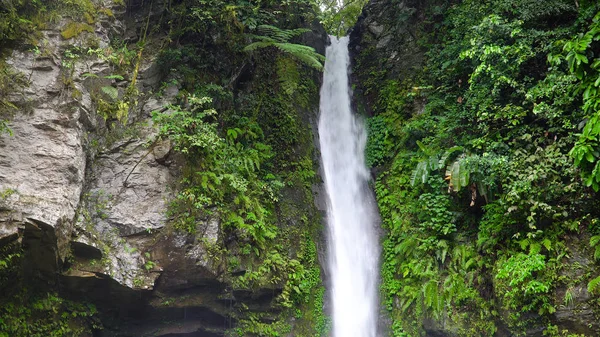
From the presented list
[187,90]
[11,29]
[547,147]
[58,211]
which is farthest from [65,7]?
[547,147]

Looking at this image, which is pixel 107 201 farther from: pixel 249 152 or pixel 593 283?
pixel 593 283

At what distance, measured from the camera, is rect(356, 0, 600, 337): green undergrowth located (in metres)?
6.93

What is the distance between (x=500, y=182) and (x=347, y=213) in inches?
170

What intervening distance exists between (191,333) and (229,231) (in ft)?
6.93

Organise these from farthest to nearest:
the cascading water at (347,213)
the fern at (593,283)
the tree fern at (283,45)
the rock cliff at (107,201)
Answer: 1. the tree fern at (283,45)
2. the cascading water at (347,213)
3. the rock cliff at (107,201)
4. the fern at (593,283)

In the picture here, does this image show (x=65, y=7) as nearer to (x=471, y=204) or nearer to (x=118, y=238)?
Answer: (x=118, y=238)

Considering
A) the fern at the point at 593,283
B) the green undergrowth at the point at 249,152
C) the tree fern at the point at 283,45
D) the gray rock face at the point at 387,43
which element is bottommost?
the fern at the point at 593,283

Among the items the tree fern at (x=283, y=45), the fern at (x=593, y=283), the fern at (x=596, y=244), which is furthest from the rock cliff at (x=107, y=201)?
the fern at (x=596, y=244)

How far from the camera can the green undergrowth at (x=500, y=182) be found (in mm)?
6930

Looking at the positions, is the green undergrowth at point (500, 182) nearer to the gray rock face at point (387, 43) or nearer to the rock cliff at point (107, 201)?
the gray rock face at point (387, 43)

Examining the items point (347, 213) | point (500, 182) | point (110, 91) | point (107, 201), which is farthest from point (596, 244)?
point (110, 91)

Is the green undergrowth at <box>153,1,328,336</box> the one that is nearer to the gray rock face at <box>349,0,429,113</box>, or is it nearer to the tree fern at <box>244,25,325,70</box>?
the tree fern at <box>244,25,325,70</box>

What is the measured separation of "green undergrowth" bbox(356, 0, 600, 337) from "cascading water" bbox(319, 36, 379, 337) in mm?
535

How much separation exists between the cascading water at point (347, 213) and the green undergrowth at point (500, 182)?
535mm
